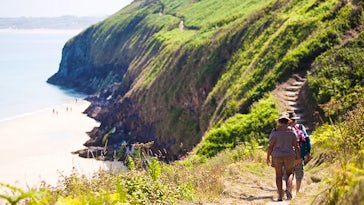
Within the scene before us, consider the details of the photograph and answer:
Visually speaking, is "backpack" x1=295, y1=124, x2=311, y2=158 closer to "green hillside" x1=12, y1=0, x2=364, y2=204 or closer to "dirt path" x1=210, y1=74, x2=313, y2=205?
"green hillside" x1=12, y1=0, x2=364, y2=204

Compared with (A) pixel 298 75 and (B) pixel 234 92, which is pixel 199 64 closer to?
(B) pixel 234 92

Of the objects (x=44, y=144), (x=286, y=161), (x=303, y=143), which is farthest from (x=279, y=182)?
(x=44, y=144)

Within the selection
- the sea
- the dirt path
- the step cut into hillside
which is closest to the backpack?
the dirt path

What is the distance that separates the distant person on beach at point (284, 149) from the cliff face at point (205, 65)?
409 cm

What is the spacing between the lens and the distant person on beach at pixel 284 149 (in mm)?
10719

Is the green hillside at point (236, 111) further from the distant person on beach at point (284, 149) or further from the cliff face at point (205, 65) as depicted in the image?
the distant person on beach at point (284, 149)

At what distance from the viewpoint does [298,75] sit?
26.1 m

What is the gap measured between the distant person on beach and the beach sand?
2554cm

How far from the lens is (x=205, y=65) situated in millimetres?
45500

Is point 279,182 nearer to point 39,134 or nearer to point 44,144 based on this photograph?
point 44,144

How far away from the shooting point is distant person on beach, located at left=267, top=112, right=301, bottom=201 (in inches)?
422

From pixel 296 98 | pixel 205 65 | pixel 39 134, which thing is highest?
pixel 296 98

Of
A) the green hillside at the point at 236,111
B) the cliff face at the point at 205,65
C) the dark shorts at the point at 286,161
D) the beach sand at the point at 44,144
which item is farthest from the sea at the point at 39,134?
the dark shorts at the point at 286,161

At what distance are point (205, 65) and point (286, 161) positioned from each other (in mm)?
34972
